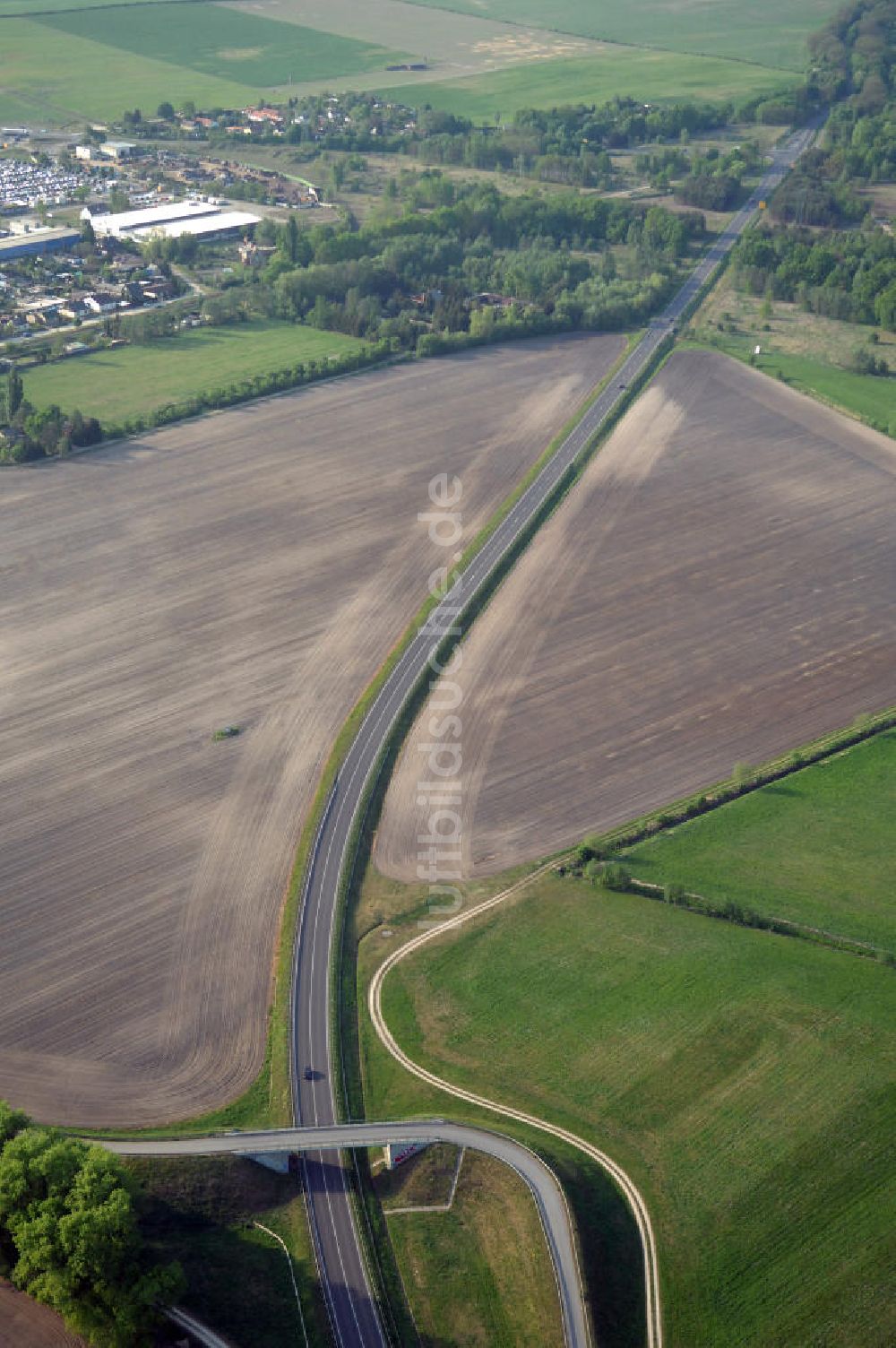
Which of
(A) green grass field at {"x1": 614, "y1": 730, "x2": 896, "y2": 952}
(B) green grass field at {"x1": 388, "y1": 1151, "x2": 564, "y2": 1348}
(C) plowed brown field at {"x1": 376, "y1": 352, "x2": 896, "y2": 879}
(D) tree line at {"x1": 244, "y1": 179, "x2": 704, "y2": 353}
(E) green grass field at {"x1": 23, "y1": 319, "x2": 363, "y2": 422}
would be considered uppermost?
(D) tree line at {"x1": 244, "y1": 179, "x2": 704, "y2": 353}

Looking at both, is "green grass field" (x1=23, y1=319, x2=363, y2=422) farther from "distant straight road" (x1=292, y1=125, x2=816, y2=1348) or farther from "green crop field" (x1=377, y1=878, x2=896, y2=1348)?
"green crop field" (x1=377, y1=878, x2=896, y2=1348)

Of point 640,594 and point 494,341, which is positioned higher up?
point 494,341

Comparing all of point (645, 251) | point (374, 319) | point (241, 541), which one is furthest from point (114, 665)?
point (645, 251)

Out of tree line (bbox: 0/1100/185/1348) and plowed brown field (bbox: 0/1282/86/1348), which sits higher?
tree line (bbox: 0/1100/185/1348)

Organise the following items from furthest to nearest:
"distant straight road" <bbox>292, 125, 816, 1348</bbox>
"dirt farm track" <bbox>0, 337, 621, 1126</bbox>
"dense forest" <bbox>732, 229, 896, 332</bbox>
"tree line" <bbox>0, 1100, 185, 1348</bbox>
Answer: "dense forest" <bbox>732, 229, 896, 332</bbox>
"dirt farm track" <bbox>0, 337, 621, 1126</bbox>
"distant straight road" <bbox>292, 125, 816, 1348</bbox>
"tree line" <bbox>0, 1100, 185, 1348</bbox>

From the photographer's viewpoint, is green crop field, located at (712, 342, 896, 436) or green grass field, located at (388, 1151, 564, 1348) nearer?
green grass field, located at (388, 1151, 564, 1348)

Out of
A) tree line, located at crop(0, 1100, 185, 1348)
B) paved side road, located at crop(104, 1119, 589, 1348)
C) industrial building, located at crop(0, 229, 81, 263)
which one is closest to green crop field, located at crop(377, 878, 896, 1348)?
paved side road, located at crop(104, 1119, 589, 1348)

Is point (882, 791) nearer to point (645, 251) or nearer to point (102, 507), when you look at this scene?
point (102, 507)
